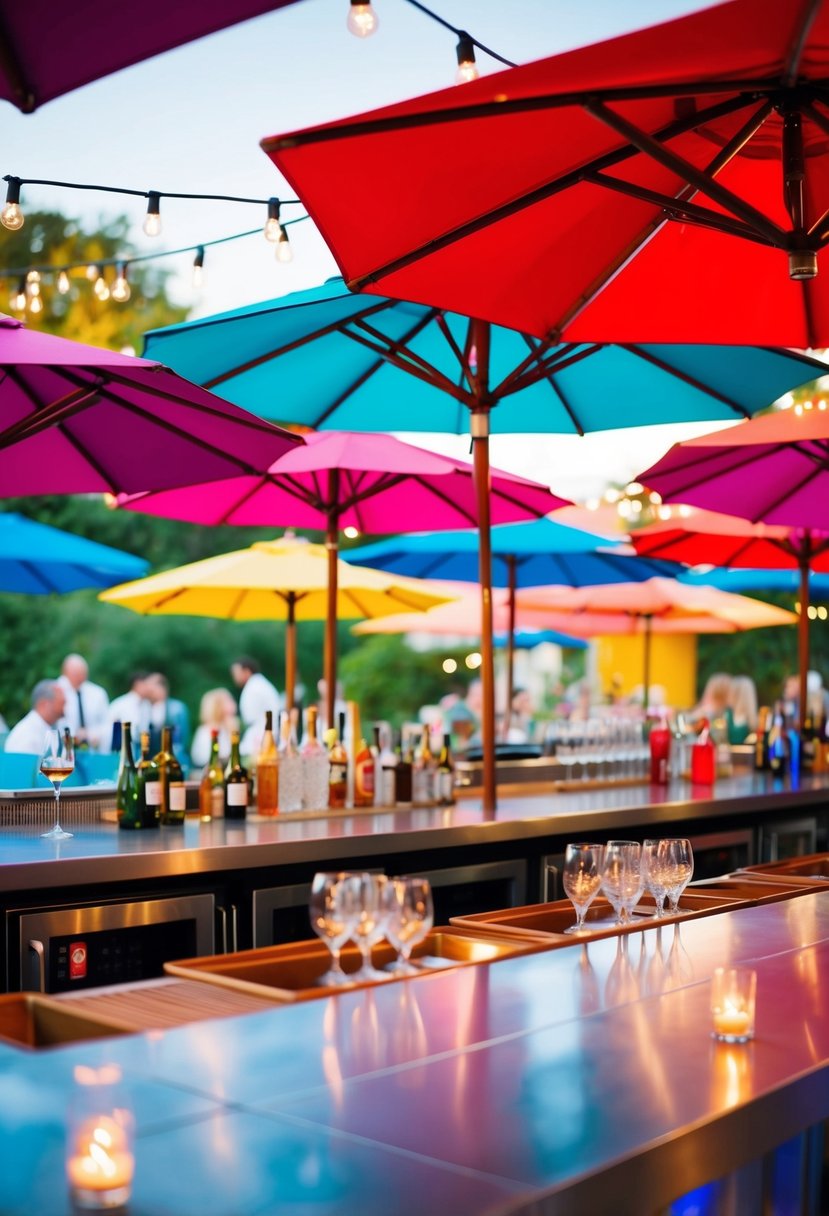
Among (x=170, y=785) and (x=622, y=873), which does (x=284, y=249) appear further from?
(x=622, y=873)

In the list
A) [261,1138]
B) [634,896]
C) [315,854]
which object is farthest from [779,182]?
[261,1138]

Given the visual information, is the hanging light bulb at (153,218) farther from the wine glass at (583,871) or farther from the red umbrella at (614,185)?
the wine glass at (583,871)

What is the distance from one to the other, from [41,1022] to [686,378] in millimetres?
4524

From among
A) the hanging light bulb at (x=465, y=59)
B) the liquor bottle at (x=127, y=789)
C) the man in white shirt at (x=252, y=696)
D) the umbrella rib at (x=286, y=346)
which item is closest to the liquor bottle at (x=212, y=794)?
the liquor bottle at (x=127, y=789)

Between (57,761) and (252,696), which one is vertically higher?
(252,696)

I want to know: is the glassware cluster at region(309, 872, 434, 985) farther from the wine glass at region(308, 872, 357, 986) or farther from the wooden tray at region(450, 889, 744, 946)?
the wooden tray at region(450, 889, 744, 946)

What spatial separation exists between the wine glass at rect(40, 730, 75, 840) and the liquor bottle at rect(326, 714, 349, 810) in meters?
1.20

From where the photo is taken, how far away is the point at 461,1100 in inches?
67.9

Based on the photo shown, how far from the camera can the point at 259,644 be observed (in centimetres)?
2377

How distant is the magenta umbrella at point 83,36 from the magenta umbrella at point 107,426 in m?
1.51

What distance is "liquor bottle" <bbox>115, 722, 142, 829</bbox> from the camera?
4.75 meters

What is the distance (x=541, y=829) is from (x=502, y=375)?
243 centimetres

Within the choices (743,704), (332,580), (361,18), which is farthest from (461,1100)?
(743,704)

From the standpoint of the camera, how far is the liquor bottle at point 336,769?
5.45 m
